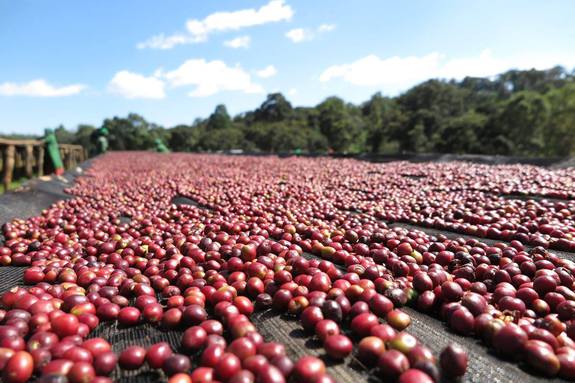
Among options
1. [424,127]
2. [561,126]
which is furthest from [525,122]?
[424,127]

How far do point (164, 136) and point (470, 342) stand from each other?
92236 millimetres

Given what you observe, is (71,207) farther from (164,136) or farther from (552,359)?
(164,136)

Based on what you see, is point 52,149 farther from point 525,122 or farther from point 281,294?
point 525,122

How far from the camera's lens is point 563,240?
3.48 m

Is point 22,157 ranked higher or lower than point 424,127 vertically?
lower

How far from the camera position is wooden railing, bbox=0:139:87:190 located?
8891 millimetres

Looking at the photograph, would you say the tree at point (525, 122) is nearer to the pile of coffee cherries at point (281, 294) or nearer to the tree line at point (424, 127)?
the tree line at point (424, 127)

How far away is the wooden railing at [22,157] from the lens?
8.89m

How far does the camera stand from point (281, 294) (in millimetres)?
2279

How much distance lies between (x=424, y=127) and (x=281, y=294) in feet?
140

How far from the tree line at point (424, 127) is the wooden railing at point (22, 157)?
62.8ft

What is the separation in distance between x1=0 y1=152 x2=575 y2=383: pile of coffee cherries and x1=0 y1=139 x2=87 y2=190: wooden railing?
534 cm

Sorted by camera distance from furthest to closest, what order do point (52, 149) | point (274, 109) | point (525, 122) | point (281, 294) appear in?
point (274, 109) → point (525, 122) → point (52, 149) → point (281, 294)

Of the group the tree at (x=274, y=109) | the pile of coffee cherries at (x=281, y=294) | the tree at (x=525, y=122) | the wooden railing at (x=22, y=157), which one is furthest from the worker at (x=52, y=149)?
the tree at (x=274, y=109)
